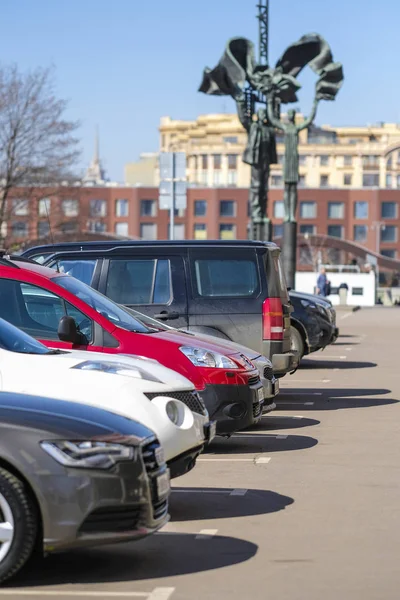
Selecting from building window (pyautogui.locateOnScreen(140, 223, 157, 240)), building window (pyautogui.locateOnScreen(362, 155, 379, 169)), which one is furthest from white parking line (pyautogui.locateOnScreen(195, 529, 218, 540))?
building window (pyautogui.locateOnScreen(362, 155, 379, 169))

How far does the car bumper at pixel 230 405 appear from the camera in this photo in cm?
1113

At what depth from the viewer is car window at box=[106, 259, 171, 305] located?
14461 millimetres

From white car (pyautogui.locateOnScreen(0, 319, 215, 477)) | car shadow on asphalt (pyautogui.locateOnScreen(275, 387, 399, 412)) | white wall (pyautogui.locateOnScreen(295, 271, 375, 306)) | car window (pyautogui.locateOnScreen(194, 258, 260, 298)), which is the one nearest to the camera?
white car (pyautogui.locateOnScreen(0, 319, 215, 477))

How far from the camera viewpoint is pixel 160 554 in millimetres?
7367

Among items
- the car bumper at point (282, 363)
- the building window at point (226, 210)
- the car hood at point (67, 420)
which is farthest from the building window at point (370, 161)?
the car hood at point (67, 420)

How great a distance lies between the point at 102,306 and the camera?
1150 centimetres

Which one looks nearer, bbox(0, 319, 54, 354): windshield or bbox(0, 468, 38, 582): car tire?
bbox(0, 468, 38, 582): car tire

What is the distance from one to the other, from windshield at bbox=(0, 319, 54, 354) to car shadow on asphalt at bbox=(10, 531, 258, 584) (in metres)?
1.63

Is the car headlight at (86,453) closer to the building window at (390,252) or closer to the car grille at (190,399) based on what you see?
the car grille at (190,399)

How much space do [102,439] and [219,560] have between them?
113cm

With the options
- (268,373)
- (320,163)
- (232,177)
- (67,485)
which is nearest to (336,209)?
(320,163)

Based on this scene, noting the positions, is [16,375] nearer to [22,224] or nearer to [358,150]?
[22,224]

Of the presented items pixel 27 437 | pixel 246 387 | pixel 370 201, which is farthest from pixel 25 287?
pixel 370 201

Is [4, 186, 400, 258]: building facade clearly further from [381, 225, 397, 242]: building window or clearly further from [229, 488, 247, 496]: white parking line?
[229, 488, 247, 496]: white parking line
